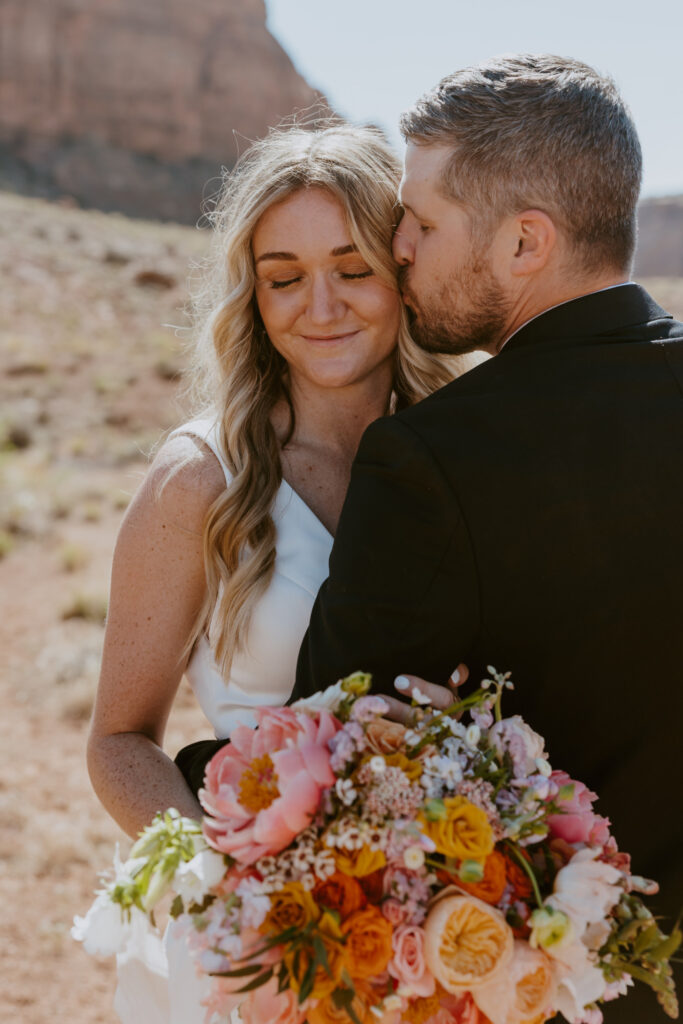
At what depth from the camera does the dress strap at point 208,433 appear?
105 inches

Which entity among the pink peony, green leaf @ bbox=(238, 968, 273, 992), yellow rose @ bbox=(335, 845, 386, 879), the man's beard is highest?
the man's beard

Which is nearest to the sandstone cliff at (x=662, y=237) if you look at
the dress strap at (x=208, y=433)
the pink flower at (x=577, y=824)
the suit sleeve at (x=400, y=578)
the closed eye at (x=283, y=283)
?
the closed eye at (x=283, y=283)

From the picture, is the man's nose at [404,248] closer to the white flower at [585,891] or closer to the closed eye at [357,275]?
the closed eye at [357,275]

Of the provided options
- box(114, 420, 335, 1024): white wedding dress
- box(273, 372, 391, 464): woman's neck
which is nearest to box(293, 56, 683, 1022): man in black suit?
box(114, 420, 335, 1024): white wedding dress

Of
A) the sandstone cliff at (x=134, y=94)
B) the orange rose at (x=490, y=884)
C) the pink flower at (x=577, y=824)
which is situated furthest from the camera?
the sandstone cliff at (x=134, y=94)

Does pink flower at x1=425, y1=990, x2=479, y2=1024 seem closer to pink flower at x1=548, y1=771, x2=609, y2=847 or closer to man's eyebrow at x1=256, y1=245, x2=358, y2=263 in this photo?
pink flower at x1=548, y1=771, x2=609, y2=847

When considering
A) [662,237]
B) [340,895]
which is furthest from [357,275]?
[662,237]

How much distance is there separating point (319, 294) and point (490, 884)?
1.78 meters

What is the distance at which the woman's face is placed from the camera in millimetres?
2699

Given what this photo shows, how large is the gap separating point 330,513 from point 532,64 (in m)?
1.34

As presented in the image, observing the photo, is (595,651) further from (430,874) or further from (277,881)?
(277,881)

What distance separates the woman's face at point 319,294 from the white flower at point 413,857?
5.59 feet

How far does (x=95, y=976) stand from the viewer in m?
4.95

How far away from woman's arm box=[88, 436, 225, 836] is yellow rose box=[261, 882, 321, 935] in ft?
3.62
